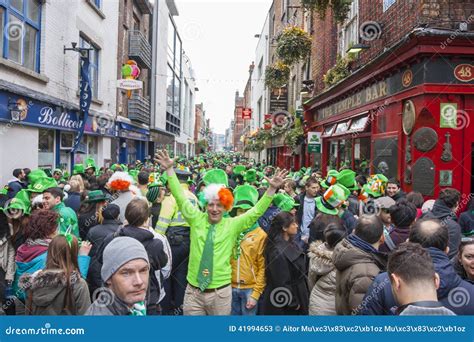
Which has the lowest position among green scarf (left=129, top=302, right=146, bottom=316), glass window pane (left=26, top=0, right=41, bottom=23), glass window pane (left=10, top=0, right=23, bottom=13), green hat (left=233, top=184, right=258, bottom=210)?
green scarf (left=129, top=302, right=146, bottom=316)

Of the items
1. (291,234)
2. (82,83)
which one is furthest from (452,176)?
(82,83)

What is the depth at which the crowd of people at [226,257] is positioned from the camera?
2.48m

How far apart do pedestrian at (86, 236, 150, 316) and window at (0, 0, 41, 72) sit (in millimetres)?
10300

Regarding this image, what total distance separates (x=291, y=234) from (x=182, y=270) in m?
1.54

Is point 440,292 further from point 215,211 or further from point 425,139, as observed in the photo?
point 425,139

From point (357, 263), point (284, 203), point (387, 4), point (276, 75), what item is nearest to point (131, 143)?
point (276, 75)

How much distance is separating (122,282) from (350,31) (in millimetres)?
14671

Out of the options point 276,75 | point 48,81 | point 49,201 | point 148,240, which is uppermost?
point 276,75

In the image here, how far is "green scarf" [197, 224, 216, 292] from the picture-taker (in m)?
4.15

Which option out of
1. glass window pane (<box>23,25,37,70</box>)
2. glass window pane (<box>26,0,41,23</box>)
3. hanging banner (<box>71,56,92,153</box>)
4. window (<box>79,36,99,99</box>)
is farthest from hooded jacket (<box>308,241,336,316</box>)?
window (<box>79,36,99,99</box>)

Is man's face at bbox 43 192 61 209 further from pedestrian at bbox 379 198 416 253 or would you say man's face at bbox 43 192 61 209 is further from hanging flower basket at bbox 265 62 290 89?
hanging flower basket at bbox 265 62 290 89

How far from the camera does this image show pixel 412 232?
130 inches

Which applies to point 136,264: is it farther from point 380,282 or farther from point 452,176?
point 452,176

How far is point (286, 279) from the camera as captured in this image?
4.59m
